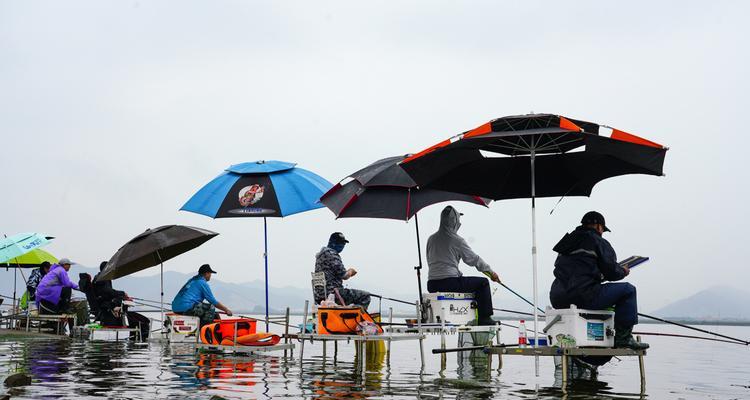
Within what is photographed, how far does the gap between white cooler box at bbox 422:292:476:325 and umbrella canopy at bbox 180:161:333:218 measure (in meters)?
3.98

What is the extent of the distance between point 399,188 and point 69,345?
7319 mm

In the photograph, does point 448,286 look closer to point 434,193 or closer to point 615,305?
point 434,193

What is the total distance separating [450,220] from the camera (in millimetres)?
12578

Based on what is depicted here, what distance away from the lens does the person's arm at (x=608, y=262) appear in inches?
382

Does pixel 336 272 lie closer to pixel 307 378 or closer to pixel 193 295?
pixel 307 378

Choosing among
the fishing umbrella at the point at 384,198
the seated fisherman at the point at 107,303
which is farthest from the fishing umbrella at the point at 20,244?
the fishing umbrella at the point at 384,198

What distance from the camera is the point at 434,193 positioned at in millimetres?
13758

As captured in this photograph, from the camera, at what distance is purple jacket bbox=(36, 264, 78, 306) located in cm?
2003

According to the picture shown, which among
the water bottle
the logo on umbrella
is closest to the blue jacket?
the logo on umbrella

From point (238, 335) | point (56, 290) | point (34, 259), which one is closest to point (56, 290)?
point (56, 290)

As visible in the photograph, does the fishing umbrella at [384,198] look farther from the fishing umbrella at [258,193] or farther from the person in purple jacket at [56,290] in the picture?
the person in purple jacket at [56,290]

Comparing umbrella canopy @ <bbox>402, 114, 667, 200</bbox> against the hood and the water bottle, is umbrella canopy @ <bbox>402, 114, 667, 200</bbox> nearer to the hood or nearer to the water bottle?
the hood

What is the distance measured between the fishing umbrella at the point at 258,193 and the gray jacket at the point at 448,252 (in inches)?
126

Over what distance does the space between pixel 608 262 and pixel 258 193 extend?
7394mm
